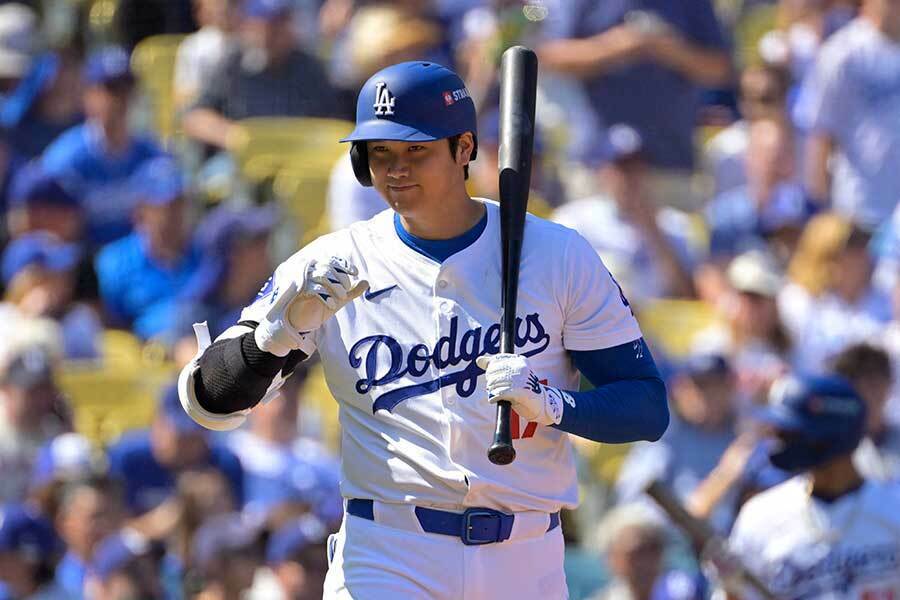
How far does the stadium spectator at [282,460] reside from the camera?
23.7 ft

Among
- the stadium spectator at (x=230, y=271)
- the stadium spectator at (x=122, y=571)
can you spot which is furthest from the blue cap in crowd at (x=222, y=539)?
the stadium spectator at (x=230, y=271)

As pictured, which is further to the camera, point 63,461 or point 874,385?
point 63,461

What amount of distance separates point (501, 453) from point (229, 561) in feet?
10.6

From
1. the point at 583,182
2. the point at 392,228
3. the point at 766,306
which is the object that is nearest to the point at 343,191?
the point at 583,182

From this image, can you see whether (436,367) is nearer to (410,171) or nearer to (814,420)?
(410,171)

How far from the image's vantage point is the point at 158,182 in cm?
859

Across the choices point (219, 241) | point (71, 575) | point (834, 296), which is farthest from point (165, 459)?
point (834, 296)

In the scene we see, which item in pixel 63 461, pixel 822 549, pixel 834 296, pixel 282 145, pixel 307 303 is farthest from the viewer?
pixel 282 145

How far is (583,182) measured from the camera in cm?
853

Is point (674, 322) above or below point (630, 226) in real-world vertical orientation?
below

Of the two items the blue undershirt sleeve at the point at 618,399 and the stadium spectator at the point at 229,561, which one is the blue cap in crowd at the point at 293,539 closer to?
the stadium spectator at the point at 229,561

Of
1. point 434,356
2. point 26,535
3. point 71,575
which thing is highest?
point 434,356

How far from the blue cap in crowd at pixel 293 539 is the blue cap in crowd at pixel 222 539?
100mm

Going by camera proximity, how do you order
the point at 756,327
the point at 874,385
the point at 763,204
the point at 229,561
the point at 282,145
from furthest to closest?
1. the point at 282,145
2. the point at 763,204
3. the point at 756,327
4. the point at 874,385
5. the point at 229,561
